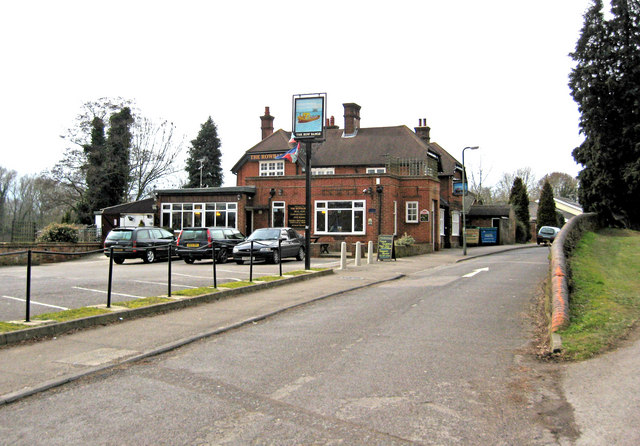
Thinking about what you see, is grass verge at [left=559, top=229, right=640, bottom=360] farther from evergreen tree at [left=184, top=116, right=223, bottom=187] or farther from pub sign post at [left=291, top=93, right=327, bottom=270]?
evergreen tree at [left=184, top=116, right=223, bottom=187]

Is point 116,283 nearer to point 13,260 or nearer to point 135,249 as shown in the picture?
point 135,249

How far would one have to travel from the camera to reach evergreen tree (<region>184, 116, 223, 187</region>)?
237ft

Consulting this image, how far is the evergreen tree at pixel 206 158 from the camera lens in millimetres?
72312

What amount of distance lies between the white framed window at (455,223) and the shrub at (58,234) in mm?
26490

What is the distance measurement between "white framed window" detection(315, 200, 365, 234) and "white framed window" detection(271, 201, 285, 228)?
2280 mm

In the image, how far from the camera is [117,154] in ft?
164

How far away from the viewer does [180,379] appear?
6078 mm

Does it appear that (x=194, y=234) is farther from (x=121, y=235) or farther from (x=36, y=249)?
(x=36, y=249)

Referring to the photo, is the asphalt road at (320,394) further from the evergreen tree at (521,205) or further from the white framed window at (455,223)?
the evergreen tree at (521,205)

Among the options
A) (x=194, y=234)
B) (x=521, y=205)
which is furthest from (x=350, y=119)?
(x=521, y=205)

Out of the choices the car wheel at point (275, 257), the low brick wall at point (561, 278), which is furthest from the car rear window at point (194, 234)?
the low brick wall at point (561, 278)

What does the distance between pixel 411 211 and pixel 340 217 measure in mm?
4573

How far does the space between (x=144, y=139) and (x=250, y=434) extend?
50261 mm

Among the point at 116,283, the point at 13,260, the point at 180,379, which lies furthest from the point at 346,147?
the point at 180,379
